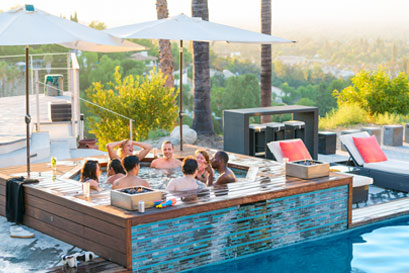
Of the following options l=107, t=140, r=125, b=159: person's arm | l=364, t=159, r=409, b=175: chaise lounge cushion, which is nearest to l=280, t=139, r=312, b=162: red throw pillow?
l=364, t=159, r=409, b=175: chaise lounge cushion

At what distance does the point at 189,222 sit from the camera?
19.2ft

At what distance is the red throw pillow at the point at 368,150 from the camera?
32.7ft

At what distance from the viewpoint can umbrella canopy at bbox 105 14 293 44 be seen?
8.16 m

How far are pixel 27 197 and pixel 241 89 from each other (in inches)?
1795

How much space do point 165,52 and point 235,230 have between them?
11517 millimetres

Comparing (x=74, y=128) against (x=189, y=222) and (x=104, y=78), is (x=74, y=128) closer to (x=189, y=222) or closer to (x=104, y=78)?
(x=189, y=222)

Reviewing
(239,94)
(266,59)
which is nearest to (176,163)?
(266,59)

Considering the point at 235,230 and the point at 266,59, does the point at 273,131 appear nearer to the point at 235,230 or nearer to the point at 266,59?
the point at 235,230

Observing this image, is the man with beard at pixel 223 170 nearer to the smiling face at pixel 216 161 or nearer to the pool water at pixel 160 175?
the smiling face at pixel 216 161

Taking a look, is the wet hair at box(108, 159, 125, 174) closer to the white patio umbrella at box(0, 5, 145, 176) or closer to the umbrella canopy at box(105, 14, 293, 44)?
the white patio umbrella at box(0, 5, 145, 176)

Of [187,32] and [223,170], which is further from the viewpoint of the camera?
[187,32]

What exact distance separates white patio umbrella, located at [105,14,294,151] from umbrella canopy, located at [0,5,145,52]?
0.78 m

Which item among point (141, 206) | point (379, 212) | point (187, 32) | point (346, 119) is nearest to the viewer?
point (141, 206)

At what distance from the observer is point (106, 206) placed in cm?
585
